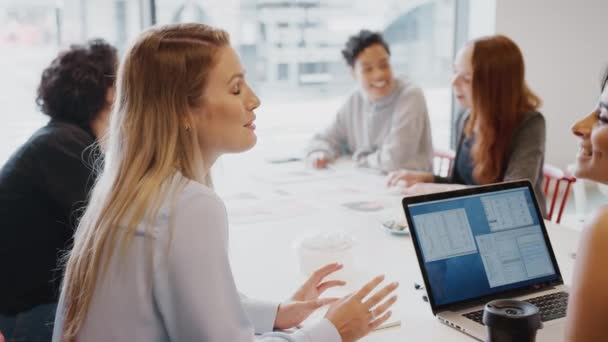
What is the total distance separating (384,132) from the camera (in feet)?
10.8

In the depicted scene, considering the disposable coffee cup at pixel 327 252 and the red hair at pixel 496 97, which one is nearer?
the disposable coffee cup at pixel 327 252

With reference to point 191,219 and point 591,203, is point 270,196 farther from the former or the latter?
point 591,203

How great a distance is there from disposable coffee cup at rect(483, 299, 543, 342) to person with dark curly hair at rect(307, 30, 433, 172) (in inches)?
77.2

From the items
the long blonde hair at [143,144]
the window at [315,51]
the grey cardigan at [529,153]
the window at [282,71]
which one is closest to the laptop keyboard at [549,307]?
the long blonde hair at [143,144]

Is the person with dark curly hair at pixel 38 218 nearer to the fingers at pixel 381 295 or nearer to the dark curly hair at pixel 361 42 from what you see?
the fingers at pixel 381 295

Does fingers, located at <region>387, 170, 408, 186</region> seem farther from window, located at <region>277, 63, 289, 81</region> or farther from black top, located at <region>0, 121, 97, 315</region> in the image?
window, located at <region>277, 63, 289, 81</region>

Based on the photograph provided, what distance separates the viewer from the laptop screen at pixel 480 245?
1.37 meters

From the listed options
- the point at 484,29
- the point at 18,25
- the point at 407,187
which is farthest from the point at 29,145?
the point at 484,29

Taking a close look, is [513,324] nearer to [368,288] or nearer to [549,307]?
[368,288]

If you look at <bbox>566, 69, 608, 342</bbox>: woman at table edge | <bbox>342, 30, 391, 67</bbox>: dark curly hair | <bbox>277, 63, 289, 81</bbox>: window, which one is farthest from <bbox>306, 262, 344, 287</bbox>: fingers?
<bbox>277, 63, 289, 81</bbox>: window

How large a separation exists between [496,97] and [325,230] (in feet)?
3.02

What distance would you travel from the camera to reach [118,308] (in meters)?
1.06

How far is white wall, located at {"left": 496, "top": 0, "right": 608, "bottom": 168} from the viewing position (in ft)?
15.3

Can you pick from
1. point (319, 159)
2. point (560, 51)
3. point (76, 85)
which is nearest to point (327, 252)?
point (76, 85)
